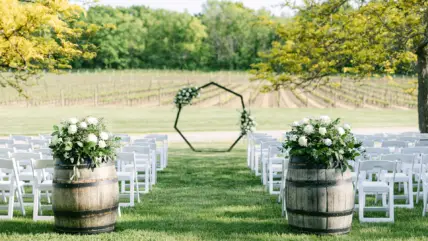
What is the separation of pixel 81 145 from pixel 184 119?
33749 millimetres

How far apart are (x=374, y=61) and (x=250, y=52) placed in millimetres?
111869

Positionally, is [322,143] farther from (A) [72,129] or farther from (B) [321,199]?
(A) [72,129]

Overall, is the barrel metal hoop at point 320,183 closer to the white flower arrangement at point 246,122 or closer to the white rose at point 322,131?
the white rose at point 322,131

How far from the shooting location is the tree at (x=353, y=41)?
14.9 metres

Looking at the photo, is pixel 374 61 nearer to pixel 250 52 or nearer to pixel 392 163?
pixel 392 163

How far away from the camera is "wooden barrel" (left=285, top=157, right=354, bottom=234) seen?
6.57m

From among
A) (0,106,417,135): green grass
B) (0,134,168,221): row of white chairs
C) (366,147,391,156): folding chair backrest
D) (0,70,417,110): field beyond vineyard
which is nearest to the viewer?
(0,134,168,221): row of white chairs

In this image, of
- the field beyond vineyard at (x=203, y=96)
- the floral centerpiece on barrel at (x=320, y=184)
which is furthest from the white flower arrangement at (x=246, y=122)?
the field beyond vineyard at (x=203, y=96)

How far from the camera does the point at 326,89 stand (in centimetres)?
6469

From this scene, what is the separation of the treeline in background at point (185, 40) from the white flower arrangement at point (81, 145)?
349 ft

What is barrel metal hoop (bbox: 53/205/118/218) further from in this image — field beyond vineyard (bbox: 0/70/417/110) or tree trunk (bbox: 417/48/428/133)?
field beyond vineyard (bbox: 0/70/417/110)

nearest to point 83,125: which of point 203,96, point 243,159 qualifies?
point 243,159

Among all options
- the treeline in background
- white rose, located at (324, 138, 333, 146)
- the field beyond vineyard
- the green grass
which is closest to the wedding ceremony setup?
white rose, located at (324, 138, 333, 146)

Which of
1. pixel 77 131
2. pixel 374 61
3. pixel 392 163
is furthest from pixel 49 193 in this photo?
pixel 374 61
